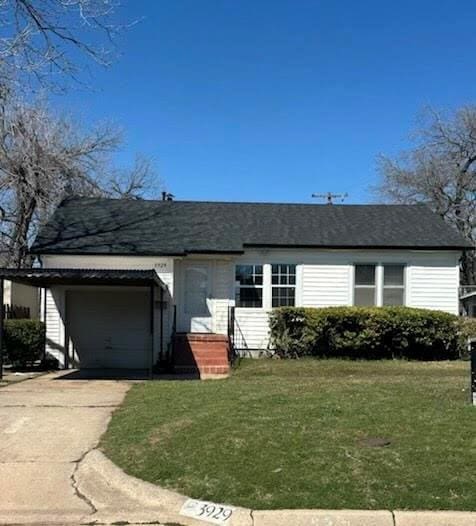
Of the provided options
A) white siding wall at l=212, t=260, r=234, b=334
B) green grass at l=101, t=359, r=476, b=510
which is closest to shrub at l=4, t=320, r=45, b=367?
white siding wall at l=212, t=260, r=234, b=334

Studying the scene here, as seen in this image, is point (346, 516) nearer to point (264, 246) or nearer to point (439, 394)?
point (439, 394)

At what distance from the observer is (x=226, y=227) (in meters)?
21.8

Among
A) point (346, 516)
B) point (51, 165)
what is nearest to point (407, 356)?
point (346, 516)

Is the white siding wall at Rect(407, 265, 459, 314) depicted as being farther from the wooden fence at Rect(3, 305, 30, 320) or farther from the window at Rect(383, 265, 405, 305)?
the wooden fence at Rect(3, 305, 30, 320)

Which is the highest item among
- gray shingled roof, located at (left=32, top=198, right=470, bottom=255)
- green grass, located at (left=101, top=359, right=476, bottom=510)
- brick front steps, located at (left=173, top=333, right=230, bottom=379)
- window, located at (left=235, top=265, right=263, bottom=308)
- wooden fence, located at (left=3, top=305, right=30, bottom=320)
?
gray shingled roof, located at (left=32, top=198, right=470, bottom=255)

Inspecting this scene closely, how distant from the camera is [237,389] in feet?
39.1

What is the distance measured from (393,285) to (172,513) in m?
15.9

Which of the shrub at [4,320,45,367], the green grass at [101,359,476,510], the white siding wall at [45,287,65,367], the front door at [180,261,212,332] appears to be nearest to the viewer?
the green grass at [101,359,476,510]

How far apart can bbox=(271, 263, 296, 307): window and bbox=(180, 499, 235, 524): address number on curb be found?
14.9m

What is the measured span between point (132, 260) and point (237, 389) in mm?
8724

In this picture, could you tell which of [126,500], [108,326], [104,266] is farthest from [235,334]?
[126,500]

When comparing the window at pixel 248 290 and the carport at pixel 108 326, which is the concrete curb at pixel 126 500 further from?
the window at pixel 248 290

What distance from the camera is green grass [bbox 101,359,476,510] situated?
5.98 m

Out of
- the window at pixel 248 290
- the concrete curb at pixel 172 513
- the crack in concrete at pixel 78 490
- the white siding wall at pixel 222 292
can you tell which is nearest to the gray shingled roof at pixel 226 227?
the white siding wall at pixel 222 292
